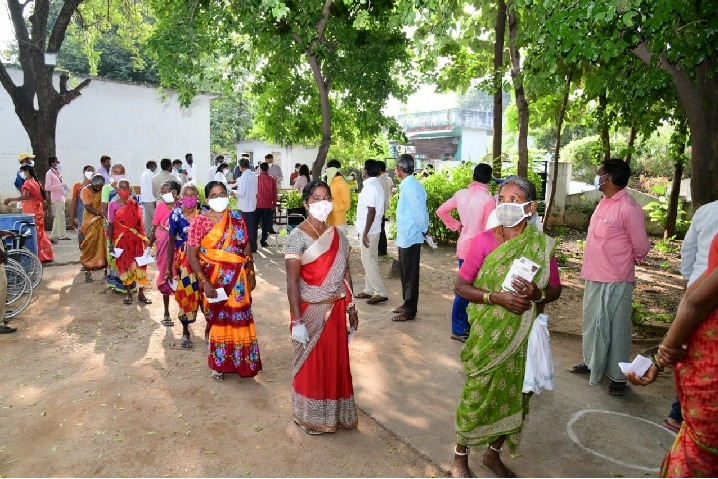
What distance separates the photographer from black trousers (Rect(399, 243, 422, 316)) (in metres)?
6.94

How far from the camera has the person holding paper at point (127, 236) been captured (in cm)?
771

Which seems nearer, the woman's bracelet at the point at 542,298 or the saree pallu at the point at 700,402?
the saree pallu at the point at 700,402

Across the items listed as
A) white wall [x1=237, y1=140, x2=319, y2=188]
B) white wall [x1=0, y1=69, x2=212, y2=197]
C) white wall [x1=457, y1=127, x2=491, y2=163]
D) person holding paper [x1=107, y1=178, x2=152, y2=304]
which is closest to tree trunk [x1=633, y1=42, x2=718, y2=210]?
person holding paper [x1=107, y1=178, x2=152, y2=304]

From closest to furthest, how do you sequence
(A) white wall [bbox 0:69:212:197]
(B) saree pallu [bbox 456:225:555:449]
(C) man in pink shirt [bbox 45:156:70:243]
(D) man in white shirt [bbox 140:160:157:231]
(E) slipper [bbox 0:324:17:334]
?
(B) saree pallu [bbox 456:225:555:449] → (E) slipper [bbox 0:324:17:334] → (D) man in white shirt [bbox 140:160:157:231] → (C) man in pink shirt [bbox 45:156:70:243] → (A) white wall [bbox 0:69:212:197]

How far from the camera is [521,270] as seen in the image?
318 centimetres

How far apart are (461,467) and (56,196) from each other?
12.1 meters

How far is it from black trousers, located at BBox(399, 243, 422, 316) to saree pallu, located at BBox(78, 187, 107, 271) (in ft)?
16.1

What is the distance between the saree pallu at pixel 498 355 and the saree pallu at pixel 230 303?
2380 mm

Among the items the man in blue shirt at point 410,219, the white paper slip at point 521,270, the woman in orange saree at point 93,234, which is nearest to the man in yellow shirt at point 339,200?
the man in blue shirt at point 410,219

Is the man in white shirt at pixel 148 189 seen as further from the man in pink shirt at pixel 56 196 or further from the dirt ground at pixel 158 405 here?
the dirt ground at pixel 158 405

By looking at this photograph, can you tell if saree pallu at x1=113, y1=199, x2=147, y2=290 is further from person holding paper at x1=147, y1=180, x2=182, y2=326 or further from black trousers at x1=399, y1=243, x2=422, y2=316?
black trousers at x1=399, y1=243, x2=422, y2=316

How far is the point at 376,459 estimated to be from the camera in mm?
3887

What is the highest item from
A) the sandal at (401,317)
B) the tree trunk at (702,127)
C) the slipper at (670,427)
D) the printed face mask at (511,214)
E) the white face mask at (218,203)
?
the tree trunk at (702,127)

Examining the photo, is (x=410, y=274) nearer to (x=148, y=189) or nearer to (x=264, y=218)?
(x=264, y=218)
